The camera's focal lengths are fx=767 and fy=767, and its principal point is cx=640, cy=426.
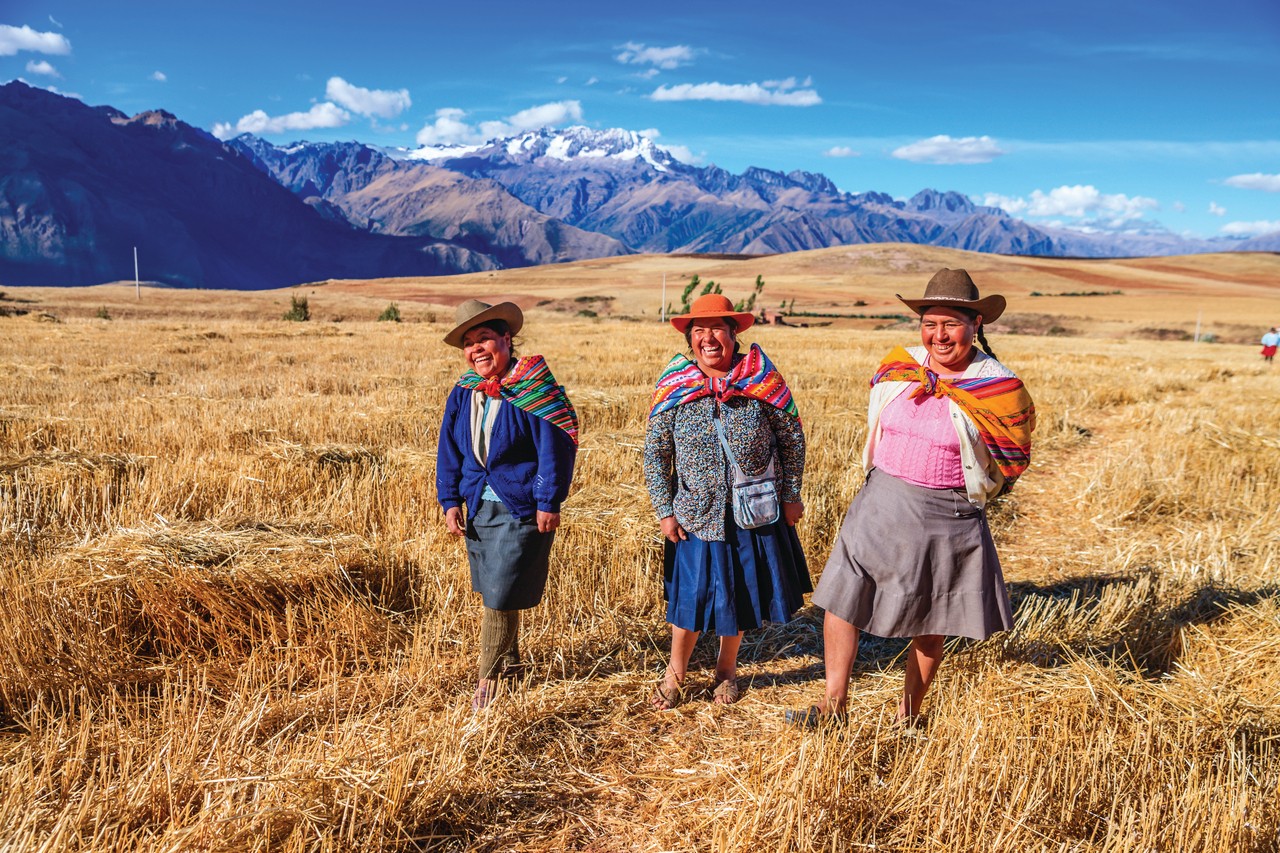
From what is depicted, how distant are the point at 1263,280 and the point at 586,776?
141 m

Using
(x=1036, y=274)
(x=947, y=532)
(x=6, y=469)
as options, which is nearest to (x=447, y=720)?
(x=947, y=532)

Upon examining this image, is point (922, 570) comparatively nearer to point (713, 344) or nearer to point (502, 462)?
point (713, 344)

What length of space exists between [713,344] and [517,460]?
39.2 inches

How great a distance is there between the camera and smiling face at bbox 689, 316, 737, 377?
332 centimetres

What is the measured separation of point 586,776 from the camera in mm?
3006

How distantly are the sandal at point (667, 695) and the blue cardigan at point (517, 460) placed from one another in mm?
1008

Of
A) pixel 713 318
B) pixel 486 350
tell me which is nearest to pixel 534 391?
pixel 486 350

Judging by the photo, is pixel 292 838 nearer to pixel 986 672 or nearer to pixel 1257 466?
pixel 986 672

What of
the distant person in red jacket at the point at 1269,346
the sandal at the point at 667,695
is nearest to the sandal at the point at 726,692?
the sandal at the point at 667,695

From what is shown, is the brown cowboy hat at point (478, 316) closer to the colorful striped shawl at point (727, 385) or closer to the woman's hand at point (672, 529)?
the colorful striped shawl at point (727, 385)

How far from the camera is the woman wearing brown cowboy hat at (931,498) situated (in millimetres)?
2873

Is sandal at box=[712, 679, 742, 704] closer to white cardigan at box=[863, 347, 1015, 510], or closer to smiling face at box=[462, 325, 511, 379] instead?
white cardigan at box=[863, 347, 1015, 510]

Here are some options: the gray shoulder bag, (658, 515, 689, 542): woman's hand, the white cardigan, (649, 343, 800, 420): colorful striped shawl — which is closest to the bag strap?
the gray shoulder bag

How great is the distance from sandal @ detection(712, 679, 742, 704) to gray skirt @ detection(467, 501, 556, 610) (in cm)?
96
